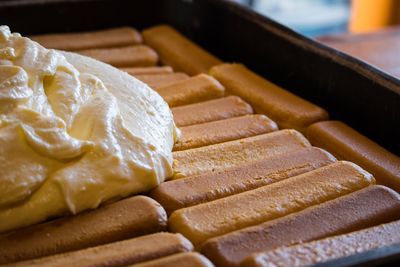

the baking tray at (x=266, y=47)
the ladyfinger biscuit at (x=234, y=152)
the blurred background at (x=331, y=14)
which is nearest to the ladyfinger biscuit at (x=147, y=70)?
the baking tray at (x=266, y=47)

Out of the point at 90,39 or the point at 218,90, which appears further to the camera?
the point at 90,39

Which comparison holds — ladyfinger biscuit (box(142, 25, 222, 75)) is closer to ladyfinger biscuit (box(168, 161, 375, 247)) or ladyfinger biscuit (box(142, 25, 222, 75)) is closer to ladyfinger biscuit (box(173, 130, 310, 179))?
ladyfinger biscuit (box(173, 130, 310, 179))

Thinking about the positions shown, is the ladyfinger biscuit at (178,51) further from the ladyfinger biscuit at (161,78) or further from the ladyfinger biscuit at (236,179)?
the ladyfinger biscuit at (236,179)

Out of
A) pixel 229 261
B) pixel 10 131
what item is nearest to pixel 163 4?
pixel 10 131

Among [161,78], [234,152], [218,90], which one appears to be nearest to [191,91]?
[218,90]

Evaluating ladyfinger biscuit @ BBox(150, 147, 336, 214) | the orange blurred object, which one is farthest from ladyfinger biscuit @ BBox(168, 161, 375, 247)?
the orange blurred object

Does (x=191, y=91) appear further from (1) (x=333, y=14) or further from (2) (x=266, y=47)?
(1) (x=333, y=14)
